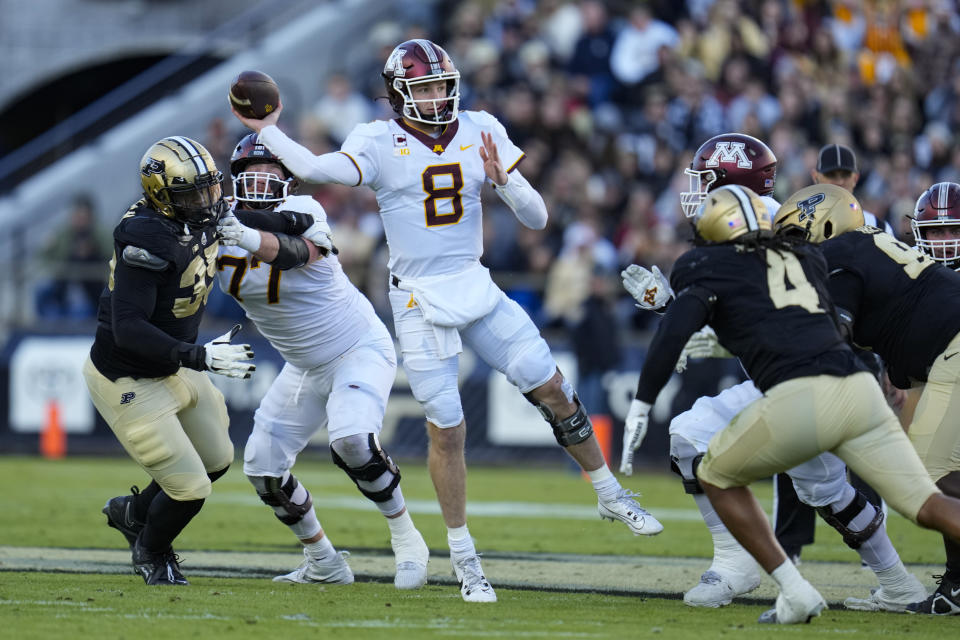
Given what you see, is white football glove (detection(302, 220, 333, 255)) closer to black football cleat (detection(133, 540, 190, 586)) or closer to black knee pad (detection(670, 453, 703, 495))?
black football cleat (detection(133, 540, 190, 586))

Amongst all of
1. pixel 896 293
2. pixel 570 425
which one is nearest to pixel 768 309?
pixel 896 293

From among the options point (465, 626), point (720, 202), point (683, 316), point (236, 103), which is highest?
point (236, 103)

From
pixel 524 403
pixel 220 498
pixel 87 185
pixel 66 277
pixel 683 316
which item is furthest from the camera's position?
pixel 87 185

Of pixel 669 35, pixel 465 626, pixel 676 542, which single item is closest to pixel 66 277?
pixel 669 35

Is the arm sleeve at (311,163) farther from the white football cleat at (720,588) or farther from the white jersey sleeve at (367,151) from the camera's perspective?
the white football cleat at (720,588)

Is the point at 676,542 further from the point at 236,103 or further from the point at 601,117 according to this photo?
the point at 601,117

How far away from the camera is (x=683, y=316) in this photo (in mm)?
5277

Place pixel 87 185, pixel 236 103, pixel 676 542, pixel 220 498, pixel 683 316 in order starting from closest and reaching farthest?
pixel 683 316, pixel 236 103, pixel 676 542, pixel 220 498, pixel 87 185

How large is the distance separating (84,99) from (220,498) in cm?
1161

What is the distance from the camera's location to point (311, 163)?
20.5ft

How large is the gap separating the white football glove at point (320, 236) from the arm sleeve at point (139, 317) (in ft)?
2.27

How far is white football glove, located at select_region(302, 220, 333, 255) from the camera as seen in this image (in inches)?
259

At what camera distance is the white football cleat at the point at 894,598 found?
603 centimetres

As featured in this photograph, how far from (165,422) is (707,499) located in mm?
2446
